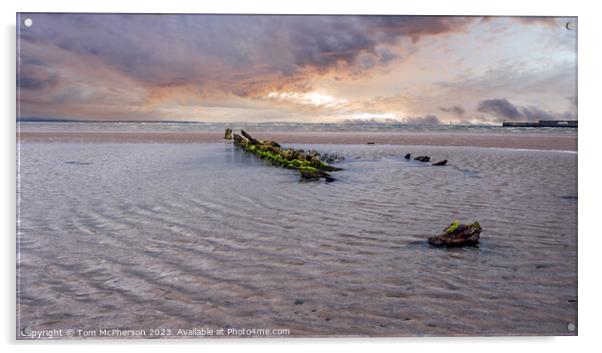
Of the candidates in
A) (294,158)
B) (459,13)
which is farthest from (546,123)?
(294,158)

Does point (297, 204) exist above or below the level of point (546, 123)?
below

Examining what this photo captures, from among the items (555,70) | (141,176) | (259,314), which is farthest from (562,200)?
(141,176)

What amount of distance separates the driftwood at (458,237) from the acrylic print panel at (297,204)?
0.08ft

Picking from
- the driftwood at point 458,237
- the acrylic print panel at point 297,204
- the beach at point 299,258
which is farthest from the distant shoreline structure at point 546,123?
the driftwood at point 458,237

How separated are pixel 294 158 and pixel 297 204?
5.45 meters

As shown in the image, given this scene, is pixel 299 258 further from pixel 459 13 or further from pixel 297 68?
pixel 459 13

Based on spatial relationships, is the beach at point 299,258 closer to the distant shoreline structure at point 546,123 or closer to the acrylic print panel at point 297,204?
the acrylic print panel at point 297,204

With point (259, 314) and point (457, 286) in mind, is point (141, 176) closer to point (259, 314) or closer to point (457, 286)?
point (259, 314)

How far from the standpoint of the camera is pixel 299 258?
5574mm

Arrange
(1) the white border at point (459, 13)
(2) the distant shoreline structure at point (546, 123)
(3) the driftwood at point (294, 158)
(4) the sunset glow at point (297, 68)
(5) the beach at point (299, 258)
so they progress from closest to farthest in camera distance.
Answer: (5) the beach at point (299, 258)
(1) the white border at point (459, 13)
(4) the sunset glow at point (297, 68)
(2) the distant shoreline structure at point (546, 123)
(3) the driftwood at point (294, 158)

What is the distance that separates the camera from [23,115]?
6496 mm

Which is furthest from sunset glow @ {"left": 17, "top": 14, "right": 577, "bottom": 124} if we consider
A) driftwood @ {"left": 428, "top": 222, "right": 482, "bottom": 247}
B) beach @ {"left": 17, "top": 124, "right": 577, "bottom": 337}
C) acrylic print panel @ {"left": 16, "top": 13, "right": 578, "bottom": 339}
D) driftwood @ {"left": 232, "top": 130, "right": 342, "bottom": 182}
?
driftwood @ {"left": 232, "top": 130, "right": 342, "bottom": 182}

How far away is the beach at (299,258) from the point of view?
15.3ft

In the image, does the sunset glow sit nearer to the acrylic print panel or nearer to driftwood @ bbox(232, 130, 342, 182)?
the acrylic print panel
